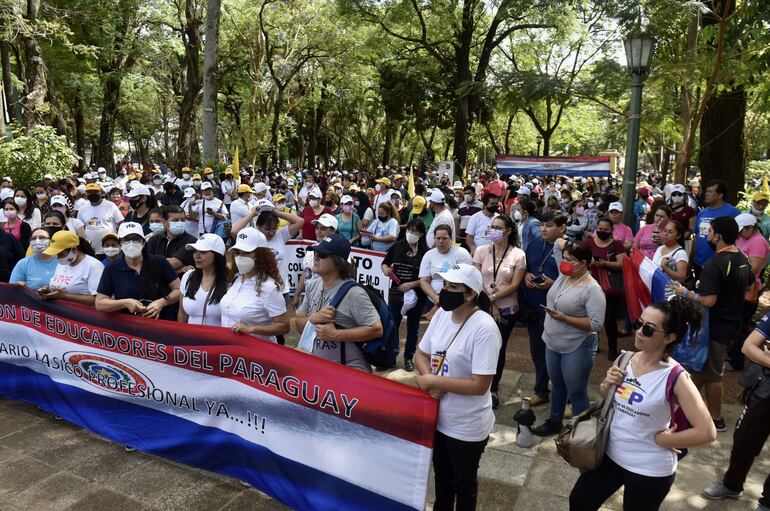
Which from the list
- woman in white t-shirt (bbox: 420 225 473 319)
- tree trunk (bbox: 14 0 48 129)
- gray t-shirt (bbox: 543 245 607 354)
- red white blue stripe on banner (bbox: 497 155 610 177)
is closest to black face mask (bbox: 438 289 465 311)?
gray t-shirt (bbox: 543 245 607 354)

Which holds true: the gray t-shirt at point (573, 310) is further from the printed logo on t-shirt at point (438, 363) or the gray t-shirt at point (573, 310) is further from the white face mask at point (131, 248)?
the white face mask at point (131, 248)

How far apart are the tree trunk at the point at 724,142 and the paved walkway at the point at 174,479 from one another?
23.7 ft

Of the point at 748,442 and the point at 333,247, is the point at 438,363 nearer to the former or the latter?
the point at 333,247

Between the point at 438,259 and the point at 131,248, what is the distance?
2.86 metres

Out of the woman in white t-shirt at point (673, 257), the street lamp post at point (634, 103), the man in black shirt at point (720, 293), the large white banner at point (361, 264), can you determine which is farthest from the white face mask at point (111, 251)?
the street lamp post at point (634, 103)

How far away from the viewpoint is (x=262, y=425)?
13.5 ft

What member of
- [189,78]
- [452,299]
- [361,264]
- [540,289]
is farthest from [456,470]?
[189,78]

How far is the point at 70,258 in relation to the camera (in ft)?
18.0

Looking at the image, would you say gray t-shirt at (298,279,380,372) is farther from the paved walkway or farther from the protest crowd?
the paved walkway

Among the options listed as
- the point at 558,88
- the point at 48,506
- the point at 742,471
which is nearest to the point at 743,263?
the point at 742,471

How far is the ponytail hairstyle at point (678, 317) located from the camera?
298 cm

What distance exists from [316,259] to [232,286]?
853 mm

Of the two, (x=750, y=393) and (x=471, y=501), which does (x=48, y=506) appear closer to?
(x=471, y=501)

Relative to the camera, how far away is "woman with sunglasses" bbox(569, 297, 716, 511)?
9.65ft
